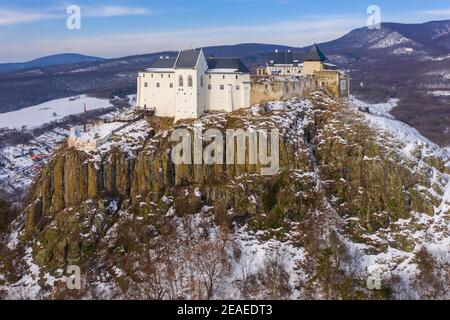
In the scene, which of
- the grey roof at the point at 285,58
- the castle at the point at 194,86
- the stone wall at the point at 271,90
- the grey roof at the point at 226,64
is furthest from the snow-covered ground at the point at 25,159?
the grey roof at the point at 285,58

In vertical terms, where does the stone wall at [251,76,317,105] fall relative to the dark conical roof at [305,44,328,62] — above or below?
below

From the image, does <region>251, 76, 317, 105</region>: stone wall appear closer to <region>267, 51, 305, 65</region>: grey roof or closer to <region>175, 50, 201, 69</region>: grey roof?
<region>175, 50, 201, 69</region>: grey roof

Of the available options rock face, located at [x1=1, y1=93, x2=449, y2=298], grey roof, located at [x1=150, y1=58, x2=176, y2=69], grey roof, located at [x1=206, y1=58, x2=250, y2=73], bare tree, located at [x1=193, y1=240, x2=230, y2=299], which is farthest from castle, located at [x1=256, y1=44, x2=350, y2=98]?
bare tree, located at [x1=193, y1=240, x2=230, y2=299]

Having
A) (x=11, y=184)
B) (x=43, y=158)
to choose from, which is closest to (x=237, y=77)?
(x=11, y=184)

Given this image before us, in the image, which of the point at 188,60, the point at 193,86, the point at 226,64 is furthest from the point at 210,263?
the point at 226,64

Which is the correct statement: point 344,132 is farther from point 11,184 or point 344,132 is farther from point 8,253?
point 11,184

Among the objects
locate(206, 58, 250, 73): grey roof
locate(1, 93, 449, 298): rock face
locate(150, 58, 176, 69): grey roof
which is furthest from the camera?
locate(150, 58, 176, 69): grey roof

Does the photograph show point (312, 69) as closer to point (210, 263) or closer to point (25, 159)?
point (210, 263)
